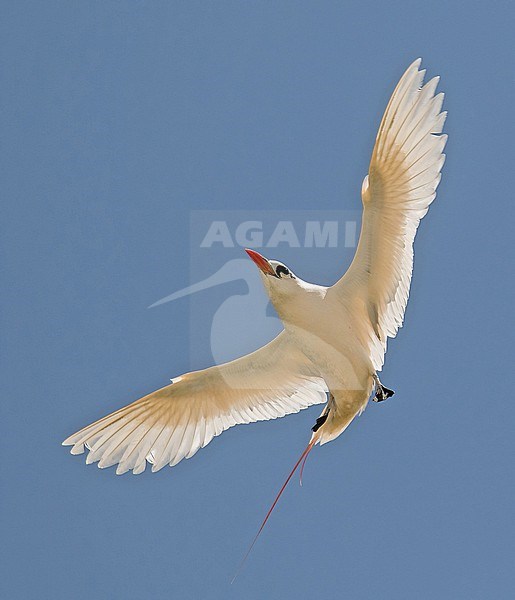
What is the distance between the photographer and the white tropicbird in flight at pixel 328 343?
6.32m

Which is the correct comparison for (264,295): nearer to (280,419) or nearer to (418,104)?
(280,419)

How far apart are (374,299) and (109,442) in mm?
1800

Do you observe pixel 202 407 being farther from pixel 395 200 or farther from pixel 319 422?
pixel 395 200

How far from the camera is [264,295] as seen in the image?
7262mm

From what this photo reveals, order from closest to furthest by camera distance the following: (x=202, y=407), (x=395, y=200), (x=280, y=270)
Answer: (x=395, y=200), (x=280, y=270), (x=202, y=407)

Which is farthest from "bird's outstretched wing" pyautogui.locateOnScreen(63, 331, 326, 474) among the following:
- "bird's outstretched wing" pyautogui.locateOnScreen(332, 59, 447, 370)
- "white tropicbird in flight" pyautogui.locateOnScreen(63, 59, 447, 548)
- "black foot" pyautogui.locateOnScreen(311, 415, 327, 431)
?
"bird's outstretched wing" pyautogui.locateOnScreen(332, 59, 447, 370)

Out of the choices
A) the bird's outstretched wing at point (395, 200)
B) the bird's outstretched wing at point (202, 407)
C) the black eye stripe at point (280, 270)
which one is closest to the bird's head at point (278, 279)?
the black eye stripe at point (280, 270)

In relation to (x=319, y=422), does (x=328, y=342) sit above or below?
above

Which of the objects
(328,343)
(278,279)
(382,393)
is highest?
(278,279)

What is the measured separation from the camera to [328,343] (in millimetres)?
6770

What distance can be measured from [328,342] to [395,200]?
35.9 inches

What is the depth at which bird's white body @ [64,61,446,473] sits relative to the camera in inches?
249

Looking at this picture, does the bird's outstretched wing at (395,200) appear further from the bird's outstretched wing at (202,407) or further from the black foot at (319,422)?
the bird's outstretched wing at (202,407)

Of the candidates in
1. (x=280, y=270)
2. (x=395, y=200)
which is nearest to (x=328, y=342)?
(x=280, y=270)
